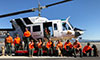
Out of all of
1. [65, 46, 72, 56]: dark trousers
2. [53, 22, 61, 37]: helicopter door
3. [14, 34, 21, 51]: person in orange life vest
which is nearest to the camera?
[65, 46, 72, 56]: dark trousers

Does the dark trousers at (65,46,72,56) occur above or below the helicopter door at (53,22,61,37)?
below

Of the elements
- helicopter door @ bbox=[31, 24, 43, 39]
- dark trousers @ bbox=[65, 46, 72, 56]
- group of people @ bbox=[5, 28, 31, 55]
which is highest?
helicopter door @ bbox=[31, 24, 43, 39]

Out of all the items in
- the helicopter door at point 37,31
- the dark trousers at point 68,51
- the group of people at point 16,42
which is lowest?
the dark trousers at point 68,51

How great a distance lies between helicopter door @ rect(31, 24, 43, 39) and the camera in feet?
42.6

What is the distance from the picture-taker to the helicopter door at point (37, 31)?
1299cm

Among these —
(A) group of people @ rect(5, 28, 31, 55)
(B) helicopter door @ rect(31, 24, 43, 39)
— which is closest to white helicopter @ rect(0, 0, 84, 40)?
(B) helicopter door @ rect(31, 24, 43, 39)

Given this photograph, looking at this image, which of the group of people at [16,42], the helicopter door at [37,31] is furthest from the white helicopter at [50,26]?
the group of people at [16,42]

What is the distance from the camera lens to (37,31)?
13.1m

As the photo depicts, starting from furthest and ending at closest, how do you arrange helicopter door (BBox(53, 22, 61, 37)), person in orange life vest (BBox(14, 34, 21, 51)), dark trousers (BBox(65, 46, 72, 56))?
helicopter door (BBox(53, 22, 61, 37))
person in orange life vest (BBox(14, 34, 21, 51))
dark trousers (BBox(65, 46, 72, 56))

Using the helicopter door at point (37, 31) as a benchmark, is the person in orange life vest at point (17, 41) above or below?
below

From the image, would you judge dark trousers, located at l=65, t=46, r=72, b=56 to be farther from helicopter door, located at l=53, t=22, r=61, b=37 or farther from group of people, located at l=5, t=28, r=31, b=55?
group of people, located at l=5, t=28, r=31, b=55

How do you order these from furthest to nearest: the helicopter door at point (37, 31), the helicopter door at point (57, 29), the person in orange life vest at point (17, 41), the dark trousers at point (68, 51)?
1. the helicopter door at point (37, 31)
2. the helicopter door at point (57, 29)
3. the person in orange life vest at point (17, 41)
4. the dark trousers at point (68, 51)

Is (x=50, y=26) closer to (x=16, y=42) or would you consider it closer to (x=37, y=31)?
(x=37, y=31)

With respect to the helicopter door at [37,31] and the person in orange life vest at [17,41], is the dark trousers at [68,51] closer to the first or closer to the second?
the helicopter door at [37,31]
